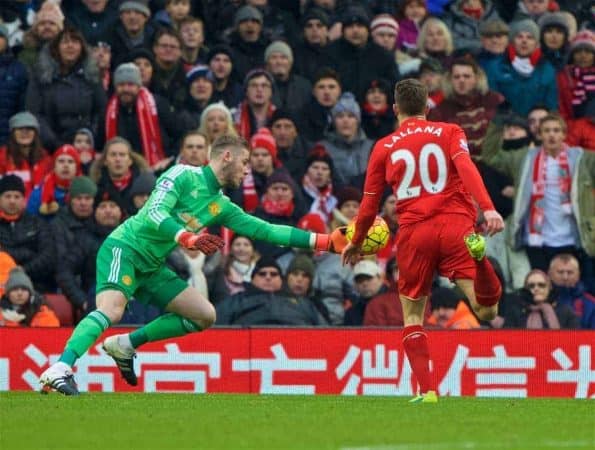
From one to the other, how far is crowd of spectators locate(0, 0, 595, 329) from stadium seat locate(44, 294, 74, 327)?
58 mm

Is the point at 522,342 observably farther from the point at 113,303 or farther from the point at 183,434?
the point at 183,434

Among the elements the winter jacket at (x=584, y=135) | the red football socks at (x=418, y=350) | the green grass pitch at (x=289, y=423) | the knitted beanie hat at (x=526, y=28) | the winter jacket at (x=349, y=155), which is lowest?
the green grass pitch at (x=289, y=423)

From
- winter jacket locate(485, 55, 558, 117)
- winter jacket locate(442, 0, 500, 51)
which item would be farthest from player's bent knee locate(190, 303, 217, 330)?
winter jacket locate(442, 0, 500, 51)

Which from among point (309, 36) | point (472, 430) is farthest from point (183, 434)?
point (309, 36)

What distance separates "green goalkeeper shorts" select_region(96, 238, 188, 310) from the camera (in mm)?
13242

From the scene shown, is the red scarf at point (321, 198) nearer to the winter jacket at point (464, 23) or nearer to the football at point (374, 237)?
the winter jacket at point (464, 23)

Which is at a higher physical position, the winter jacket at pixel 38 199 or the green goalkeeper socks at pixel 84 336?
the winter jacket at pixel 38 199

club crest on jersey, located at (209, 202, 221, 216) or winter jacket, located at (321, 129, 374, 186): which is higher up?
winter jacket, located at (321, 129, 374, 186)

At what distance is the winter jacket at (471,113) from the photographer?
19078mm

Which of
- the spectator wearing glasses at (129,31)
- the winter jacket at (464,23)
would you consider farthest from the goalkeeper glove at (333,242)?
the winter jacket at (464,23)

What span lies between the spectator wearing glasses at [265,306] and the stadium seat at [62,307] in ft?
4.80

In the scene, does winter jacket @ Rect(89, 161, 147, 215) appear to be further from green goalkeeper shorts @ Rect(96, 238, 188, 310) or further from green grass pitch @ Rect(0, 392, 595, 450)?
green grass pitch @ Rect(0, 392, 595, 450)

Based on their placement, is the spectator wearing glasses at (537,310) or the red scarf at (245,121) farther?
the red scarf at (245,121)

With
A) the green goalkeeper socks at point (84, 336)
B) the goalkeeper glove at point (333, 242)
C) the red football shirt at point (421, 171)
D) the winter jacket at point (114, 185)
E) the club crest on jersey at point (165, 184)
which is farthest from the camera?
the winter jacket at point (114, 185)
